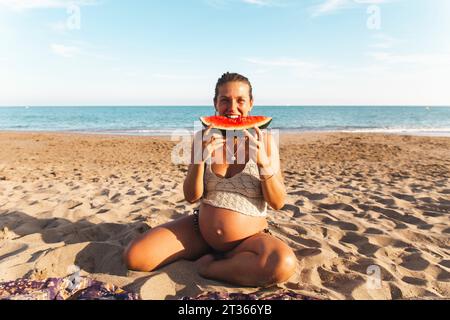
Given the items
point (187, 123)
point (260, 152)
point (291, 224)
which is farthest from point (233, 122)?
point (187, 123)

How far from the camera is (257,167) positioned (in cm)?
266

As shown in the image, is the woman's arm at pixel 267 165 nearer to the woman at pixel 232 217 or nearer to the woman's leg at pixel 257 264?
the woman at pixel 232 217

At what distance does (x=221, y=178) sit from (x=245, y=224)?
1.37ft

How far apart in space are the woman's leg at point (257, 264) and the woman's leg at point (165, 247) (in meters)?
0.32

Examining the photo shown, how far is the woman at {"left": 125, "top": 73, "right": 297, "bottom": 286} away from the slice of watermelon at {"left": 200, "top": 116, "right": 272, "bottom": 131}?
0.25 ft

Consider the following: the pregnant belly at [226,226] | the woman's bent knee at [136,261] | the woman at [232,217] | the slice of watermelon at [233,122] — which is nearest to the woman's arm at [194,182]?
the woman at [232,217]

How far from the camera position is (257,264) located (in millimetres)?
2396

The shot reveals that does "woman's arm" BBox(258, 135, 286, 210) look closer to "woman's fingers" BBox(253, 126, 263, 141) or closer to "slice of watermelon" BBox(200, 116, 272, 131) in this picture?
"woman's fingers" BBox(253, 126, 263, 141)

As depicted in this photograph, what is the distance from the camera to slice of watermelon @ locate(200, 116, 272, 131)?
8.06 feet

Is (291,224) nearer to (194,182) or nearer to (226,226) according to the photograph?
(226,226)

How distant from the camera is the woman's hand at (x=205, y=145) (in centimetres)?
246

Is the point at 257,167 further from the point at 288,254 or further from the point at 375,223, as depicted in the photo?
the point at 375,223

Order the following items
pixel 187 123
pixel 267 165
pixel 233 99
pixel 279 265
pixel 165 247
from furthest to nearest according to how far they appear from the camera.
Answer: pixel 187 123 < pixel 165 247 < pixel 233 99 < pixel 267 165 < pixel 279 265

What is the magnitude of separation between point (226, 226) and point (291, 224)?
5.05ft
